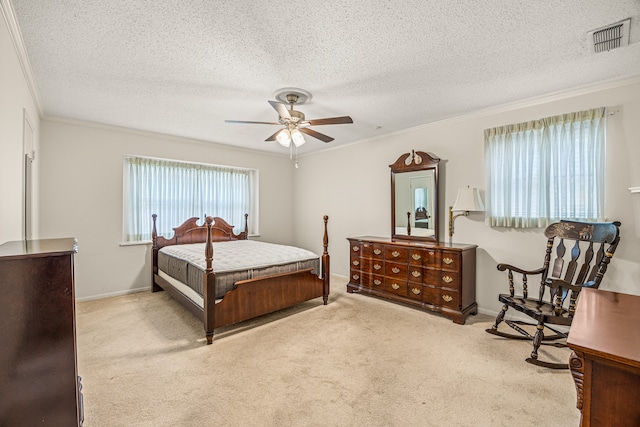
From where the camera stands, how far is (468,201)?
3.60 m

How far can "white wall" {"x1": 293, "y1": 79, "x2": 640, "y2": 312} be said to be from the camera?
2.71 metres

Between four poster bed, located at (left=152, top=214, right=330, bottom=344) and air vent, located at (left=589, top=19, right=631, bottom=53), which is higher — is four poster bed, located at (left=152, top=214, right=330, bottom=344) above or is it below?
below

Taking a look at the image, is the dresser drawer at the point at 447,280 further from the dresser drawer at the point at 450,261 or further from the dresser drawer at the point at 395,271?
the dresser drawer at the point at 395,271

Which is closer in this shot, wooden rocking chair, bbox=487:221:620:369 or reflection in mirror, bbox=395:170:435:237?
wooden rocking chair, bbox=487:221:620:369

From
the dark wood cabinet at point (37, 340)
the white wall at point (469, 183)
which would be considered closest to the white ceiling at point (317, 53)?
the white wall at point (469, 183)

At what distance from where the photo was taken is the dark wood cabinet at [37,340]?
1193 mm

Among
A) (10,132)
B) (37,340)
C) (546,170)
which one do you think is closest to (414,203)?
(546,170)

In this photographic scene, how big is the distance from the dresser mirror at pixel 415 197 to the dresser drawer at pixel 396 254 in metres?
0.45

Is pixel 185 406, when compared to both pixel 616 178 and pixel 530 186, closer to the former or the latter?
pixel 530 186

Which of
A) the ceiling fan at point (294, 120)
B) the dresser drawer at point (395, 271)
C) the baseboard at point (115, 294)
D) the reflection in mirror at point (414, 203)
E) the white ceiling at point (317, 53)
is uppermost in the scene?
the white ceiling at point (317, 53)

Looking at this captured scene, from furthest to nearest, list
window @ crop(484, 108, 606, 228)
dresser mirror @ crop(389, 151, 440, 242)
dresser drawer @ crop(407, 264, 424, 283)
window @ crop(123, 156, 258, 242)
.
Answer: window @ crop(123, 156, 258, 242) → dresser mirror @ crop(389, 151, 440, 242) → dresser drawer @ crop(407, 264, 424, 283) → window @ crop(484, 108, 606, 228)

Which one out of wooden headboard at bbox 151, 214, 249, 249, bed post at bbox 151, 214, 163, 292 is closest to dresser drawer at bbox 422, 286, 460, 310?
wooden headboard at bbox 151, 214, 249, 249

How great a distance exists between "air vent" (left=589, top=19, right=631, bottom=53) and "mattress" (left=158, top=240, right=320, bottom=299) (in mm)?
3374

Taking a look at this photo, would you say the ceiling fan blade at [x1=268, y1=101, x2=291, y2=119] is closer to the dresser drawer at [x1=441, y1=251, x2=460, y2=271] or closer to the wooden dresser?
the wooden dresser
